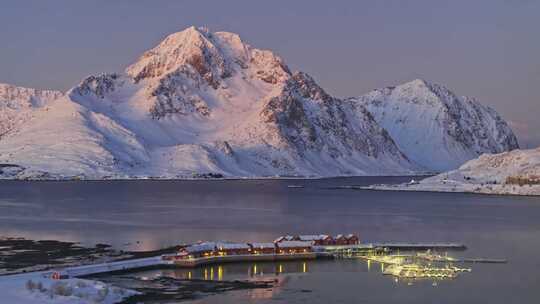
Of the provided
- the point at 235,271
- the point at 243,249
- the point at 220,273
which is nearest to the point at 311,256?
the point at 243,249

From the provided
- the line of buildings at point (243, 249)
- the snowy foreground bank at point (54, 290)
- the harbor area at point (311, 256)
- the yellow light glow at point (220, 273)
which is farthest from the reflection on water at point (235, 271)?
the snowy foreground bank at point (54, 290)

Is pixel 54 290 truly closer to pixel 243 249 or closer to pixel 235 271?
pixel 235 271

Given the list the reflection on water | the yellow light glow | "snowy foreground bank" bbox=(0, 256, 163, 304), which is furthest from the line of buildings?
"snowy foreground bank" bbox=(0, 256, 163, 304)

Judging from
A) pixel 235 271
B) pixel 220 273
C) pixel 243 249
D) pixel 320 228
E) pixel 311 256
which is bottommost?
pixel 220 273

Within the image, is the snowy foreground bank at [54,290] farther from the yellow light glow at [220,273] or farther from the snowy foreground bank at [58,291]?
the yellow light glow at [220,273]

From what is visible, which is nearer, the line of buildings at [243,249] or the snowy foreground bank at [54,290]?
the snowy foreground bank at [54,290]

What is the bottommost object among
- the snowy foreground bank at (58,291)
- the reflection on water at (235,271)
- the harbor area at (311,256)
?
A: the snowy foreground bank at (58,291)

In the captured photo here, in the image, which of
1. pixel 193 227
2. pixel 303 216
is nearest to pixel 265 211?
pixel 303 216

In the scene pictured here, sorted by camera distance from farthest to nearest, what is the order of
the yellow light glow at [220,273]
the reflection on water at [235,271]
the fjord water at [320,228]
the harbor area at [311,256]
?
the harbor area at [311,256] → the reflection on water at [235,271] → the yellow light glow at [220,273] → the fjord water at [320,228]

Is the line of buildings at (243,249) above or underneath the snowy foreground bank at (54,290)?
above

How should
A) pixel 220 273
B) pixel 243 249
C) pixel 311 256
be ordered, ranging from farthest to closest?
pixel 311 256, pixel 243 249, pixel 220 273
